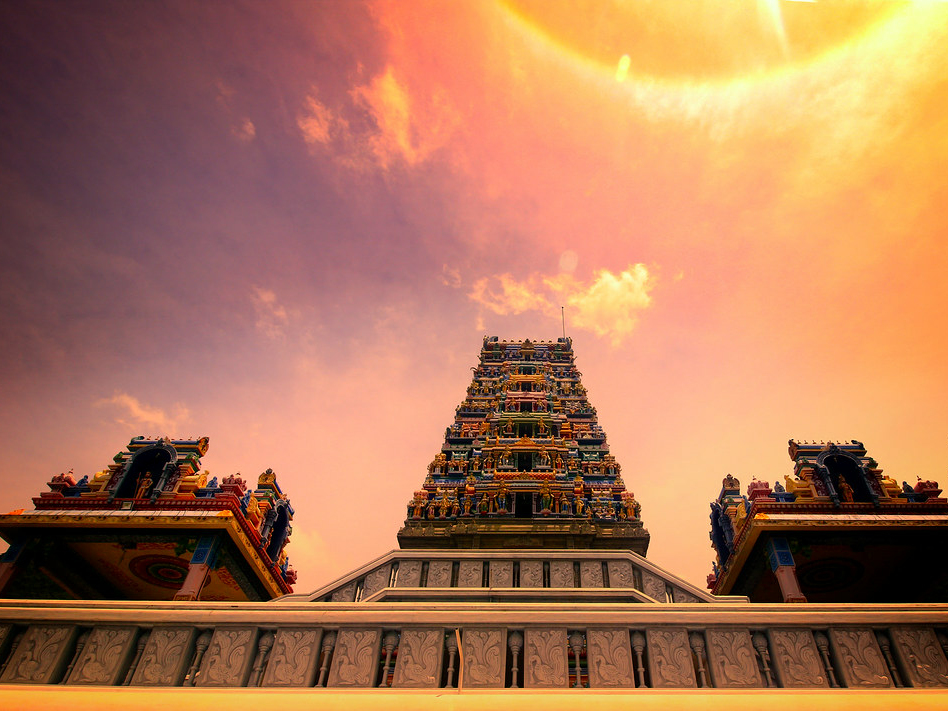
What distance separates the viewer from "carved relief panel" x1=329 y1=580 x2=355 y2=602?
16.3m

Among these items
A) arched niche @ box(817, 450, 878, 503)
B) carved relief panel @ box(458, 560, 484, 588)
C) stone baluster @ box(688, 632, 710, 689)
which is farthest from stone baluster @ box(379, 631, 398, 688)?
arched niche @ box(817, 450, 878, 503)

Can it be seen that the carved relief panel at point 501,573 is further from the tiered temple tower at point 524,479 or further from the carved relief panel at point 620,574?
the tiered temple tower at point 524,479

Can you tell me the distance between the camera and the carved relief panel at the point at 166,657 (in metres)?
8.53

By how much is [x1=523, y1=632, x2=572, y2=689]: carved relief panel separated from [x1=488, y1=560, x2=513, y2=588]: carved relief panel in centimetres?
826

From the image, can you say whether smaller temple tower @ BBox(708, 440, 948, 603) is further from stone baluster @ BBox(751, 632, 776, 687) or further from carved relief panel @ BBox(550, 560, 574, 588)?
stone baluster @ BBox(751, 632, 776, 687)

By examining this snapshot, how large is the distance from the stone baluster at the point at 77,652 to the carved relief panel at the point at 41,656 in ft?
0.24

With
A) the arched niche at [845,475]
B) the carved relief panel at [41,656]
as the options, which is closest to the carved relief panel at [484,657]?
the carved relief panel at [41,656]

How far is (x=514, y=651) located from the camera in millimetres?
8625

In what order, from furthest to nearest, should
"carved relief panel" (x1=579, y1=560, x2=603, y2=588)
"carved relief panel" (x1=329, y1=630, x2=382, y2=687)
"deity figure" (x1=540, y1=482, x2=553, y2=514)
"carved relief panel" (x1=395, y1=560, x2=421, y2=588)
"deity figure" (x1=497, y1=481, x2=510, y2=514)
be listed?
1. "deity figure" (x1=497, y1=481, x2=510, y2=514)
2. "deity figure" (x1=540, y1=482, x2=553, y2=514)
3. "carved relief panel" (x1=395, y1=560, x2=421, y2=588)
4. "carved relief panel" (x1=579, y1=560, x2=603, y2=588)
5. "carved relief panel" (x1=329, y1=630, x2=382, y2=687)

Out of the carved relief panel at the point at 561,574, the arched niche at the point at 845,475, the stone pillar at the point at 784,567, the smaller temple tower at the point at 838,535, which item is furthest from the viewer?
the arched niche at the point at 845,475

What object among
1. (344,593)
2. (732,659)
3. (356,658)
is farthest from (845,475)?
(356,658)

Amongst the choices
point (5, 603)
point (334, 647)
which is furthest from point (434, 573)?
point (5, 603)

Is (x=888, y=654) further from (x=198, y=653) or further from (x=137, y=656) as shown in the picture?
(x=137, y=656)

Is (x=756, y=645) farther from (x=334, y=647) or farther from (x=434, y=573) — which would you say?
(x=434, y=573)
